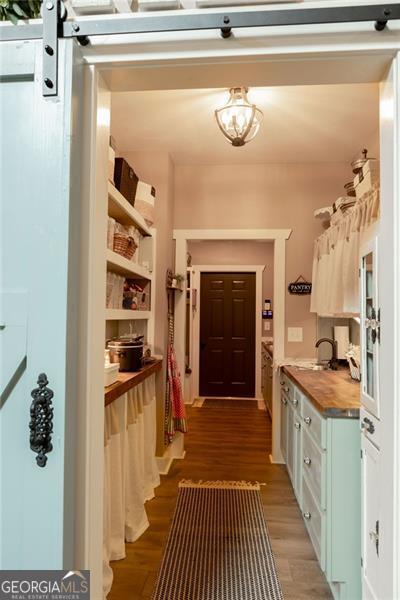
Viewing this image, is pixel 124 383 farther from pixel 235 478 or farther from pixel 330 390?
pixel 235 478

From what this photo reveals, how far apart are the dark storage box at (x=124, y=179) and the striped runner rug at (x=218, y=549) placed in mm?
2268

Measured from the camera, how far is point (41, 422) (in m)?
0.89

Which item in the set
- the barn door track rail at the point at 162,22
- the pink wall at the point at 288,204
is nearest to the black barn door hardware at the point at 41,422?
the barn door track rail at the point at 162,22

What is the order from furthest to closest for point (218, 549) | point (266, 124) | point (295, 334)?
point (295, 334) → point (266, 124) → point (218, 549)

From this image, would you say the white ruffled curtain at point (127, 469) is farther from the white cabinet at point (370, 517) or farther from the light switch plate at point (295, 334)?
the light switch plate at point (295, 334)

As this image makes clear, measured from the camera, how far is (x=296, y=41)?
0.93 m

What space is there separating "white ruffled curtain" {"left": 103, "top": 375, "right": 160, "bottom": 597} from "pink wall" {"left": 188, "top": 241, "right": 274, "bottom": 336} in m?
3.68

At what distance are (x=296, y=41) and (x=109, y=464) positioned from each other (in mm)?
1893

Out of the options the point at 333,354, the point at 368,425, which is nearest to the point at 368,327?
the point at 368,425

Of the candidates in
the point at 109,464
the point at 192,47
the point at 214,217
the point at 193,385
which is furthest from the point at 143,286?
the point at 193,385

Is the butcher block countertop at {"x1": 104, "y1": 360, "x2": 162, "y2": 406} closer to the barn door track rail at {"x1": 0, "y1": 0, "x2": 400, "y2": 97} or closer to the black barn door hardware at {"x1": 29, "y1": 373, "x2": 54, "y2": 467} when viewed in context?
the black barn door hardware at {"x1": 29, "y1": 373, "x2": 54, "y2": 467}

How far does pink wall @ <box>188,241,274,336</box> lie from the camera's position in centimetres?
627

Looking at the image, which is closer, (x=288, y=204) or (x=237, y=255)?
(x=288, y=204)

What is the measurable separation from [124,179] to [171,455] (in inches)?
98.6
